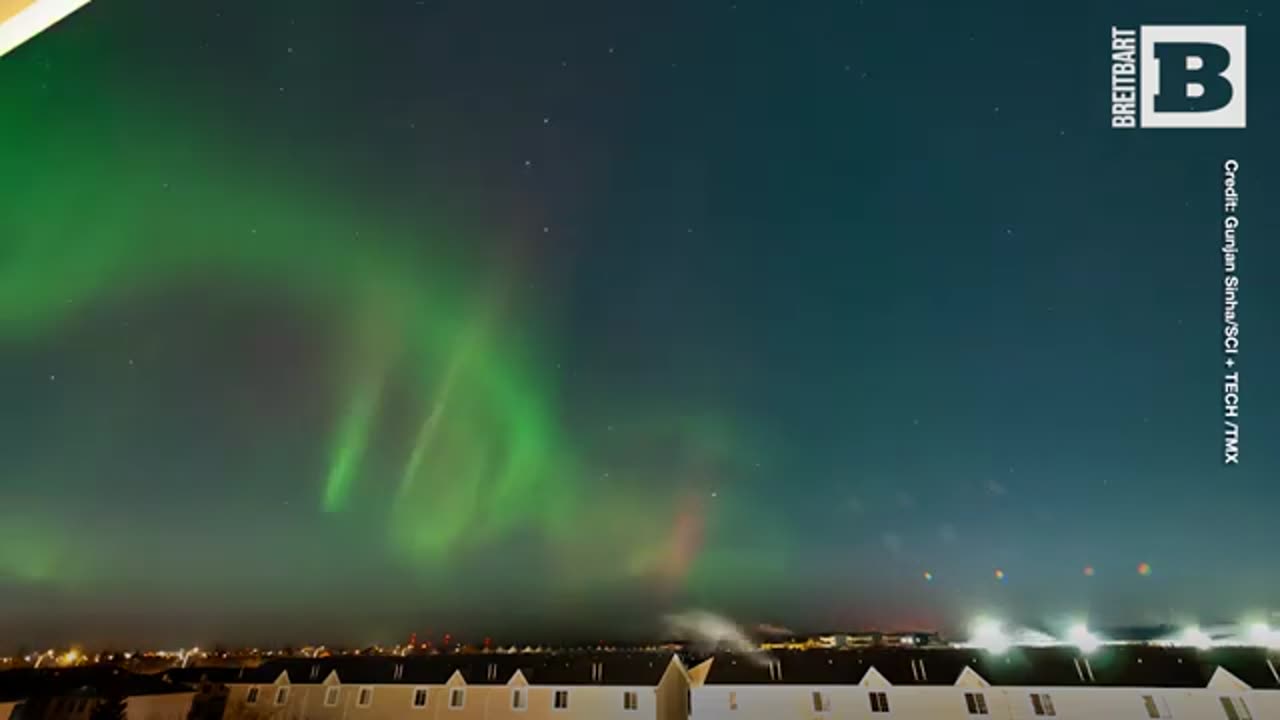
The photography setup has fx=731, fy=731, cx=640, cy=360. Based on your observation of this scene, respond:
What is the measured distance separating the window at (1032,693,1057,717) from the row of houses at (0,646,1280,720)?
4 centimetres

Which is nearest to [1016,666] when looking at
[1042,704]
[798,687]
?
[1042,704]

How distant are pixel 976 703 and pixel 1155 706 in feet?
24.0

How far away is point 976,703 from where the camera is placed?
33.4 metres

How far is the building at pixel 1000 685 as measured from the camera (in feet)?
105

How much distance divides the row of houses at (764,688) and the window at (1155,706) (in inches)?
2.0

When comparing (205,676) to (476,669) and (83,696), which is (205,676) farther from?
(476,669)

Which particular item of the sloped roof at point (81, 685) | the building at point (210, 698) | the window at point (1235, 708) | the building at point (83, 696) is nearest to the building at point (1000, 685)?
the window at point (1235, 708)

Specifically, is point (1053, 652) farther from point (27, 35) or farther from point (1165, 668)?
point (27, 35)

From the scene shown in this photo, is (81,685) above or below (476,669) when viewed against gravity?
below

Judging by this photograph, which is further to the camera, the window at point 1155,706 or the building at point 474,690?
the building at point 474,690

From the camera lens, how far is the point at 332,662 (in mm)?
45500

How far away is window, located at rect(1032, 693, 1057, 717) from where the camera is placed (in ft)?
107

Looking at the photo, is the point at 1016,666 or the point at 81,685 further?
the point at 81,685

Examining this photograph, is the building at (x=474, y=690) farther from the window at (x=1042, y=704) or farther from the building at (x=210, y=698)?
the window at (x=1042, y=704)
